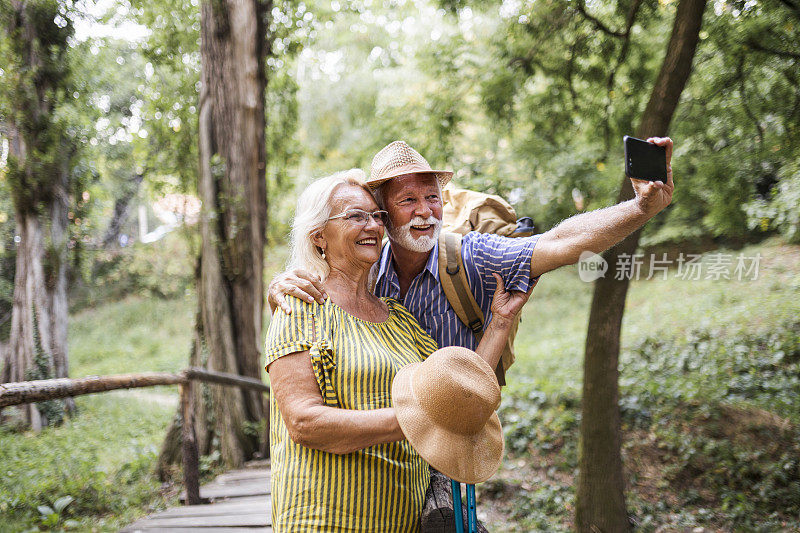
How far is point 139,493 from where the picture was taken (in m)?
4.72

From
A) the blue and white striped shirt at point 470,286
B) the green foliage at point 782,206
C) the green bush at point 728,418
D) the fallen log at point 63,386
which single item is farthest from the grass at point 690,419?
the blue and white striped shirt at point 470,286

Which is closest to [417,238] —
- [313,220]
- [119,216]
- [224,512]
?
[313,220]

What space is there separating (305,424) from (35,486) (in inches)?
163

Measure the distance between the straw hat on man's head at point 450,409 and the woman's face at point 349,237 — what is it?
0.55m

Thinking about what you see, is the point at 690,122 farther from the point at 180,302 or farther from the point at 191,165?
the point at 180,302

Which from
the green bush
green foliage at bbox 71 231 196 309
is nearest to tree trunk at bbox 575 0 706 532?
the green bush

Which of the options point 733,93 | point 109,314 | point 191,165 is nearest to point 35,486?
point 191,165

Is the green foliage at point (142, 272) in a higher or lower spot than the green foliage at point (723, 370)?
higher

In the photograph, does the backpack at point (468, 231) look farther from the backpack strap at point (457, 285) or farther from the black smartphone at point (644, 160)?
the black smartphone at point (644, 160)

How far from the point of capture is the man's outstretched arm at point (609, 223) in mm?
1996

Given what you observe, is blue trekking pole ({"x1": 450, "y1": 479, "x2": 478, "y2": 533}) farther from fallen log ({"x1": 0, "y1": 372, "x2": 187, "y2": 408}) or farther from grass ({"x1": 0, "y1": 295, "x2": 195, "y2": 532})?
grass ({"x1": 0, "y1": 295, "x2": 195, "y2": 532})

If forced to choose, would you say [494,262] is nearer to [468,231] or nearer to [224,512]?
[468,231]

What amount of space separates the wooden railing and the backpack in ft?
6.29

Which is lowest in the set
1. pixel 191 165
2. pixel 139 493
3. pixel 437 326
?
pixel 139 493
